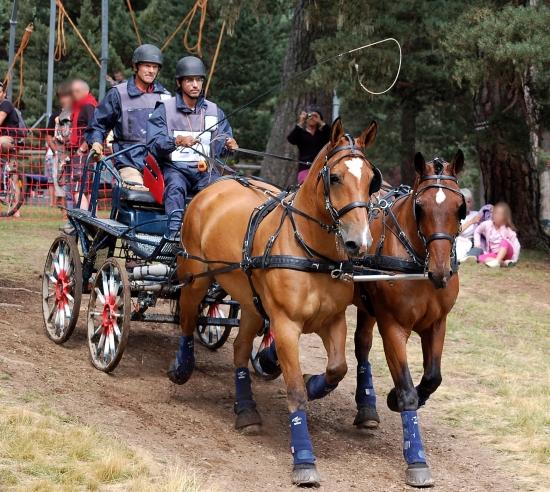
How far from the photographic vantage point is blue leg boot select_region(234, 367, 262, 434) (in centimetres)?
673

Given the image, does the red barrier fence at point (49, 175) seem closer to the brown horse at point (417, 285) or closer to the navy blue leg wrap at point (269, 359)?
the navy blue leg wrap at point (269, 359)

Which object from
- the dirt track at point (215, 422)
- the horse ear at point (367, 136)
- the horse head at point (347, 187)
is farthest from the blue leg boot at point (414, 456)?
the horse ear at point (367, 136)

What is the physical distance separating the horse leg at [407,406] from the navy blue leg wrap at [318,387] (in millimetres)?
442

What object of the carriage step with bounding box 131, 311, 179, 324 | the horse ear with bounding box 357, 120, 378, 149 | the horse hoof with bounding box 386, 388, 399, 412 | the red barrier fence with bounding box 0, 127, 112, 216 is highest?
the horse ear with bounding box 357, 120, 378, 149

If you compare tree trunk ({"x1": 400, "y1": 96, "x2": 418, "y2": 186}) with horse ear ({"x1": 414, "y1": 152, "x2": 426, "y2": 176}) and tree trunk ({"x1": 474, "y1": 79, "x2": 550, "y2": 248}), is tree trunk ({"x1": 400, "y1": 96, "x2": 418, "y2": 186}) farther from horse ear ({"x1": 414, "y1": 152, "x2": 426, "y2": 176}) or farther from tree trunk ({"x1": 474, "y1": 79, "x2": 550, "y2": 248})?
horse ear ({"x1": 414, "y1": 152, "x2": 426, "y2": 176})

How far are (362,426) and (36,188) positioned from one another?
1209 centimetres

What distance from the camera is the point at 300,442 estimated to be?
5852mm

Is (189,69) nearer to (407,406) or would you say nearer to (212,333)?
(212,333)

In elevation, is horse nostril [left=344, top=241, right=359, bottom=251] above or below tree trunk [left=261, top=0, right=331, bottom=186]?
below

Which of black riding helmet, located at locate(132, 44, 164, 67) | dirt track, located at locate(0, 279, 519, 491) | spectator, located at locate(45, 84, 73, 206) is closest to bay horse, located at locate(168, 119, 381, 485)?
dirt track, located at locate(0, 279, 519, 491)

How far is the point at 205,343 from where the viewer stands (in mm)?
9125

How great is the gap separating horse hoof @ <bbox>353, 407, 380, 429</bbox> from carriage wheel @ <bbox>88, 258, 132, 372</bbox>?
70.0 inches

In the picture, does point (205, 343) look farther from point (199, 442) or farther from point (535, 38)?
point (535, 38)

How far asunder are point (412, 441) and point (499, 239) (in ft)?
29.1
